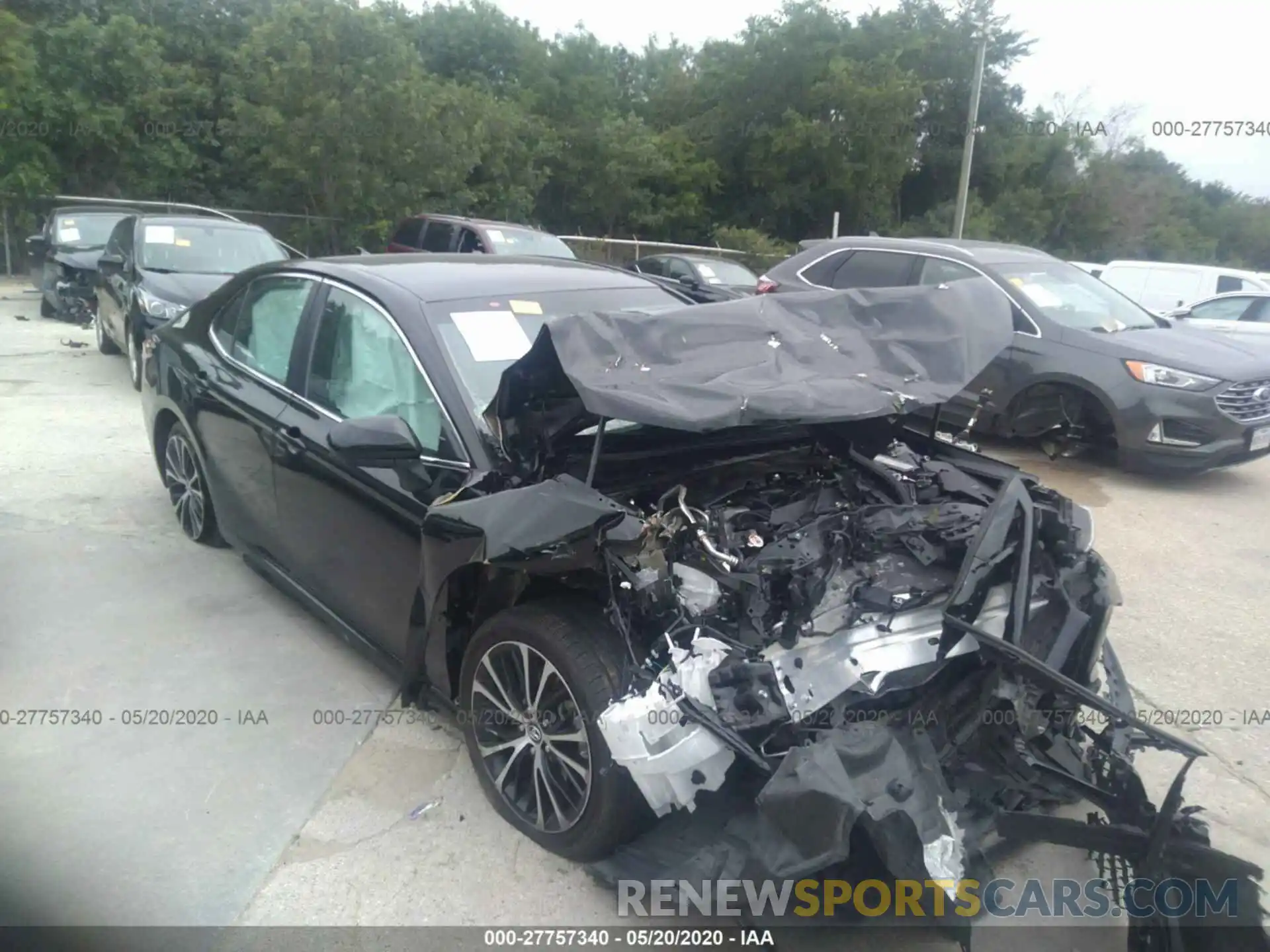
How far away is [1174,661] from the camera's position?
459 centimetres

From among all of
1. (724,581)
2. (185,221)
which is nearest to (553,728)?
(724,581)

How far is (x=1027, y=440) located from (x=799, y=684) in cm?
646

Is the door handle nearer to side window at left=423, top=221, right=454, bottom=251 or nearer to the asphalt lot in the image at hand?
the asphalt lot

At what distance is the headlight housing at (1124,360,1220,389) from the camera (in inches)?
277

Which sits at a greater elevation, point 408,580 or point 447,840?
point 408,580

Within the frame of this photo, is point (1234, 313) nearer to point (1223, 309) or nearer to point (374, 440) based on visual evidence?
point (1223, 309)

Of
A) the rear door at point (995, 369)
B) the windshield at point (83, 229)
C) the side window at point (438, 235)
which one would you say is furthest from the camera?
the side window at point (438, 235)

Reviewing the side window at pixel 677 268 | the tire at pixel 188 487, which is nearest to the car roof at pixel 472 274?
the tire at pixel 188 487

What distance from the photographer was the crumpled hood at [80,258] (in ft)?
42.7

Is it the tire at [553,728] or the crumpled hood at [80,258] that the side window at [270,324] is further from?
the crumpled hood at [80,258]

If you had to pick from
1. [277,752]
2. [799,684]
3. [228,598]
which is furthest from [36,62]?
[799,684]

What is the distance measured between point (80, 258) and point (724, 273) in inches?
386

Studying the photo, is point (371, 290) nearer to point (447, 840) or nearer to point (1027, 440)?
point (447, 840)

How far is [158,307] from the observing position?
8.55m
